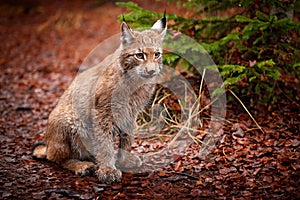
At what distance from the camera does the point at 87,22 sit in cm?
1174

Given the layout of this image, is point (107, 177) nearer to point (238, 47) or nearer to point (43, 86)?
point (238, 47)

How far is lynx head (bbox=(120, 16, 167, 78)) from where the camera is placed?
13.6 ft

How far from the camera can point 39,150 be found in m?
4.98

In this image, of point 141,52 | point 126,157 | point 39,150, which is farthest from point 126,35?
point 39,150

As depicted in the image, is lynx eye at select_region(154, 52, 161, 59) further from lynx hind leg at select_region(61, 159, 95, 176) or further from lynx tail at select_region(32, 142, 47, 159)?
lynx tail at select_region(32, 142, 47, 159)

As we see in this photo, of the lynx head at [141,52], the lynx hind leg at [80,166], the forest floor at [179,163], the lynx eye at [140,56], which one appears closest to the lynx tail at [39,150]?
the forest floor at [179,163]

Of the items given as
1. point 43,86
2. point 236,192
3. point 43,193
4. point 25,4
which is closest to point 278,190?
point 236,192

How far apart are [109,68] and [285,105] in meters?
2.63

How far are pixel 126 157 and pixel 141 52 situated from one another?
142 centimetres

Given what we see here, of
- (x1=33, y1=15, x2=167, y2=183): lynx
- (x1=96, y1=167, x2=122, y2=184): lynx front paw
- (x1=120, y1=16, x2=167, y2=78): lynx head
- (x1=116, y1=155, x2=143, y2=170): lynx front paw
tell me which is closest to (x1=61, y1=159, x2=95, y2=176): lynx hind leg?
(x1=33, y1=15, x2=167, y2=183): lynx

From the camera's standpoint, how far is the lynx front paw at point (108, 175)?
4289mm

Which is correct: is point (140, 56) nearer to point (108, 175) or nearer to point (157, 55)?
point (157, 55)

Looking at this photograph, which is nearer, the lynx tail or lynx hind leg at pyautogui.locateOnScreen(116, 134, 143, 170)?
lynx hind leg at pyautogui.locateOnScreen(116, 134, 143, 170)

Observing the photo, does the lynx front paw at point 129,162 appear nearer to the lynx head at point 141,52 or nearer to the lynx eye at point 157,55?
the lynx head at point 141,52
